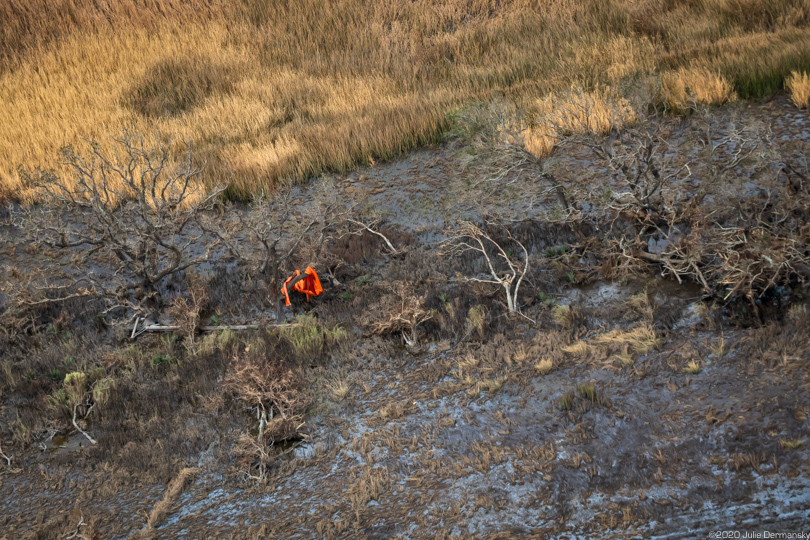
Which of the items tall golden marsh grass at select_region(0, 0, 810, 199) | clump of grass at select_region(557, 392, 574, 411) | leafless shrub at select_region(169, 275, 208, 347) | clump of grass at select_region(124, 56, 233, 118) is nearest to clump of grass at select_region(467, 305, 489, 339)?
clump of grass at select_region(557, 392, 574, 411)

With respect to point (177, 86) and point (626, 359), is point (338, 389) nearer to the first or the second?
point (626, 359)

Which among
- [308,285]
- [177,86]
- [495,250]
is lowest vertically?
[495,250]

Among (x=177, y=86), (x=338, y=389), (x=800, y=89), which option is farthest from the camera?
(x=177, y=86)

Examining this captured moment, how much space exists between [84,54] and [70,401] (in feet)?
34.9

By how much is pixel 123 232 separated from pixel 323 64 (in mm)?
6667

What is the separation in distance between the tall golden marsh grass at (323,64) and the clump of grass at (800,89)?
34cm

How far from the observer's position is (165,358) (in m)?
6.56

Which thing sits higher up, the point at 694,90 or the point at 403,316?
the point at 694,90

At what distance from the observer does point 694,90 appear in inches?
342

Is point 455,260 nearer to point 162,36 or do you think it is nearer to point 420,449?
point 420,449

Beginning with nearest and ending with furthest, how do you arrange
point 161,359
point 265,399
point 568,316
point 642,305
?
1. point 265,399
2. point 642,305
3. point 568,316
4. point 161,359

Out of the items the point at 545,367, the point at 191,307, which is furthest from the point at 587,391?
the point at 191,307

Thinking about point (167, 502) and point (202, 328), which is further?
point (202, 328)

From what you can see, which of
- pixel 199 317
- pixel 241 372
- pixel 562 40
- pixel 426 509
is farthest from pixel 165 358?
pixel 562 40
